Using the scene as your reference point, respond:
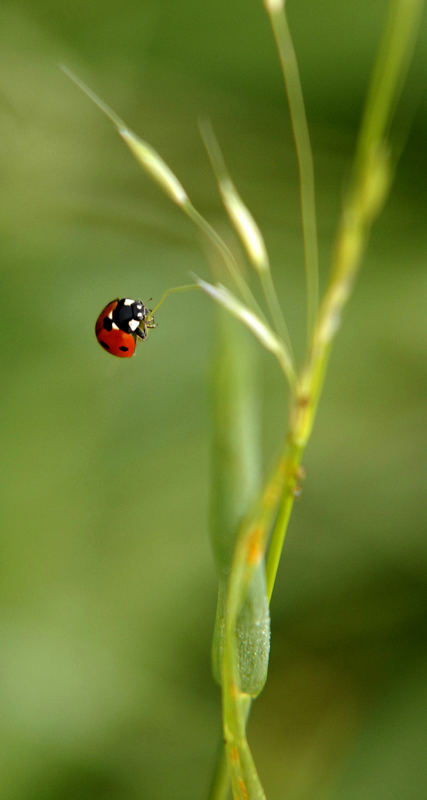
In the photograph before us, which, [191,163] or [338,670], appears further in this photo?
[191,163]

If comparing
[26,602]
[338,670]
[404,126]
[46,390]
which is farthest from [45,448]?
[404,126]

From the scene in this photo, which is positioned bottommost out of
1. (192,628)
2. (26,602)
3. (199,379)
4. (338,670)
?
(26,602)

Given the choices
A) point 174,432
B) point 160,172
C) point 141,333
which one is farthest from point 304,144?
point 160,172

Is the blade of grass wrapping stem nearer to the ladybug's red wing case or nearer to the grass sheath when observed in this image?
the grass sheath

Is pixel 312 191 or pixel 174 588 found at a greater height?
pixel 312 191

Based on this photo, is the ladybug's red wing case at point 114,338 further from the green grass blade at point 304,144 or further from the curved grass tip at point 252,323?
the curved grass tip at point 252,323

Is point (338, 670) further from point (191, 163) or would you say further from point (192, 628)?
point (191, 163)

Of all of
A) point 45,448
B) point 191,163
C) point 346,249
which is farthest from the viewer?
point 191,163

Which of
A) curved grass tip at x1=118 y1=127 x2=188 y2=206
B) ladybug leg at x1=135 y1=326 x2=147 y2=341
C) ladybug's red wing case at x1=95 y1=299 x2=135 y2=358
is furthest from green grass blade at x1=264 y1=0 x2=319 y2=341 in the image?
curved grass tip at x1=118 y1=127 x2=188 y2=206
